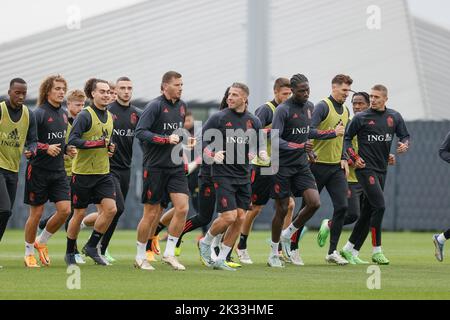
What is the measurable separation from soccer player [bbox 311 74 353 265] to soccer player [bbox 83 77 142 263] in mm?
2495

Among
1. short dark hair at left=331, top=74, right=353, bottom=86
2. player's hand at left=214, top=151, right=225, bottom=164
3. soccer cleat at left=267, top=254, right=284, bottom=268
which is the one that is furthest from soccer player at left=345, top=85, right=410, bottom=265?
player's hand at left=214, top=151, right=225, bottom=164

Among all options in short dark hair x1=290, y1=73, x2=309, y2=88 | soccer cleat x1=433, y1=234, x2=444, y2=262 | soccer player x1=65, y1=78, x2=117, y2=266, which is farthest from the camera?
soccer cleat x1=433, y1=234, x2=444, y2=262

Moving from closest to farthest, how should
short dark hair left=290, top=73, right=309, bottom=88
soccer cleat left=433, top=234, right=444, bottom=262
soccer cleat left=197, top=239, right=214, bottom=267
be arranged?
soccer cleat left=197, top=239, right=214, bottom=267
short dark hair left=290, top=73, right=309, bottom=88
soccer cleat left=433, top=234, right=444, bottom=262

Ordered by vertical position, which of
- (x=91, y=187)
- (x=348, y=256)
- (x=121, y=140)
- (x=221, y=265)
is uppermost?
(x=121, y=140)

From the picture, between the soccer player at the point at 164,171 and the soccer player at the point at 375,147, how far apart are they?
8.95 ft

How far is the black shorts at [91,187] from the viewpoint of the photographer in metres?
14.5

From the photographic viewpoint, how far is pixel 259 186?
52.1 ft

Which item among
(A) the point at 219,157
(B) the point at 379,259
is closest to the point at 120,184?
(A) the point at 219,157

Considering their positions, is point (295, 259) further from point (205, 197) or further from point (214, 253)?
point (205, 197)

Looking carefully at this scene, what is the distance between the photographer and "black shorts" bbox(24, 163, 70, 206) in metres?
14.6

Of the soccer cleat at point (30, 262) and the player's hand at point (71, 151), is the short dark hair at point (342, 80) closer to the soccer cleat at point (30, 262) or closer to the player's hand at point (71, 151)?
the player's hand at point (71, 151)

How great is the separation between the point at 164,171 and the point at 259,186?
7.46ft

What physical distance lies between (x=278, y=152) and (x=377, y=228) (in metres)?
1.82

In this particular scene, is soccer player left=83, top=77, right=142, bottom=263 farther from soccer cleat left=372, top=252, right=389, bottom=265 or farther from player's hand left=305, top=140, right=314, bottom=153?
soccer cleat left=372, top=252, right=389, bottom=265
